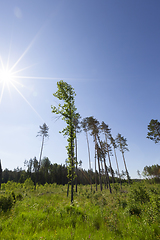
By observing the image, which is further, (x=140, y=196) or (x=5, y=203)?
(x=140, y=196)

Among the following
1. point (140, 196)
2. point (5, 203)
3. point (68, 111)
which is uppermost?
point (68, 111)

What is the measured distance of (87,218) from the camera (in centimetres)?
734

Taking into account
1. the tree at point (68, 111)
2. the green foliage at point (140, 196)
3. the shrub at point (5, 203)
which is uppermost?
→ the tree at point (68, 111)

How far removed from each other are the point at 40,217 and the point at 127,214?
5941 mm

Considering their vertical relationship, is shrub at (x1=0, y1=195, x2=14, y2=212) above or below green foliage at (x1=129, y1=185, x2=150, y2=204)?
below

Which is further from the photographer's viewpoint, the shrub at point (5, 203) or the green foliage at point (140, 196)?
the green foliage at point (140, 196)

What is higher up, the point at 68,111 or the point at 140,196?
the point at 68,111

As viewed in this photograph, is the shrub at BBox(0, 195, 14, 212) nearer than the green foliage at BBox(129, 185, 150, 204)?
Yes

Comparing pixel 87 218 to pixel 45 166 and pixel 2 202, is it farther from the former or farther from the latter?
pixel 45 166

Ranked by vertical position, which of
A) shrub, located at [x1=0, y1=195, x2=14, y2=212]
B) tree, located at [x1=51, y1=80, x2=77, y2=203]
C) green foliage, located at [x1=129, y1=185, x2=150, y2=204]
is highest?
tree, located at [x1=51, y1=80, x2=77, y2=203]

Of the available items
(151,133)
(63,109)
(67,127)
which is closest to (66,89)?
(63,109)

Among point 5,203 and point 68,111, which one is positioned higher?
point 68,111

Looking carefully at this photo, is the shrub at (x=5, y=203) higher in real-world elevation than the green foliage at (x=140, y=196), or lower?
lower

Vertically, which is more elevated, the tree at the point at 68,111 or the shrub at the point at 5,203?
the tree at the point at 68,111
